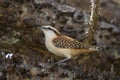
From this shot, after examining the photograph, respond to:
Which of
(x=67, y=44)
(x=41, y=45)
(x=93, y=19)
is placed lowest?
(x=41, y=45)

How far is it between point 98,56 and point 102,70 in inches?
58.4

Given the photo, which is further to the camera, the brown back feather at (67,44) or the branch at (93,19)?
the branch at (93,19)

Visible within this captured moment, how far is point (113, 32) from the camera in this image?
18438mm

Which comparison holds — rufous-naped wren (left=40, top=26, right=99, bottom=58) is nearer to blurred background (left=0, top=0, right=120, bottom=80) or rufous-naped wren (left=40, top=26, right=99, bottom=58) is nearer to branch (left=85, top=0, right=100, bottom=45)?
blurred background (left=0, top=0, right=120, bottom=80)

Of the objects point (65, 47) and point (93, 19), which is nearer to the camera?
point (65, 47)

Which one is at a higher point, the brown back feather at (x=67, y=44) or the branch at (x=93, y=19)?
the branch at (x=93, y=19)

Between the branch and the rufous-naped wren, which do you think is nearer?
the rufous-naped wren

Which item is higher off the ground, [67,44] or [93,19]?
[93,19]

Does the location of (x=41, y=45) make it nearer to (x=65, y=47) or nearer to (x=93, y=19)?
(x=93, y=19)

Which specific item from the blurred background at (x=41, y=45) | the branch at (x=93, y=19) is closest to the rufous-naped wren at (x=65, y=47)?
the blurred background at (x=41, y=45)

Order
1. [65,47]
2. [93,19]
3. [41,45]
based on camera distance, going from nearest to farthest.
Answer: [65,47], [93,19], [41,45]

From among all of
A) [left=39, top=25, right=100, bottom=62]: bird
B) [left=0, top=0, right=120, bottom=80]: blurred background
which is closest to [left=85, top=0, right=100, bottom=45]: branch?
[left=0, top=0, right=120, bottom=80]: blurred background

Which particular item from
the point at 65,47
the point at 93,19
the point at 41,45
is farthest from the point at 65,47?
the point at 41,45

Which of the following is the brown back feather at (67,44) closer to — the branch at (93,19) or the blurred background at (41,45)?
the blurred background at (41,45)
